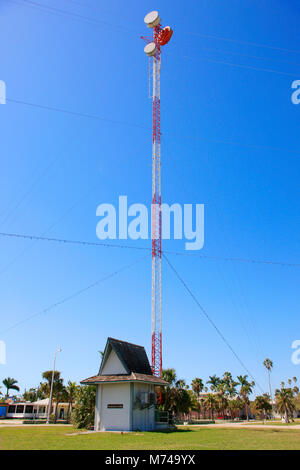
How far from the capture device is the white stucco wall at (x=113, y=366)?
29.1m

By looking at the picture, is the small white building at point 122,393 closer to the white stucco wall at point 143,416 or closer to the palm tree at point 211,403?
the white stucco wall at point 143,416

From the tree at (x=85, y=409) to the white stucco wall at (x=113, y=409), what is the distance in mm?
3677

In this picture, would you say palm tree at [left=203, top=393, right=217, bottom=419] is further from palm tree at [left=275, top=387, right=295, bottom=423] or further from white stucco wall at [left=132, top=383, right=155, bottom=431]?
white stucco wall at [left=132, top=383, right=155, bottom=431]

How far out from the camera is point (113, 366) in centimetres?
2958

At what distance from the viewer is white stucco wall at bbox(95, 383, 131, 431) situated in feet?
87.8

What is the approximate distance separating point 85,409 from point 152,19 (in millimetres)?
42359

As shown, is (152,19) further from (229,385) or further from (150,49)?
(229,385)

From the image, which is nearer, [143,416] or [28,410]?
[143,416]

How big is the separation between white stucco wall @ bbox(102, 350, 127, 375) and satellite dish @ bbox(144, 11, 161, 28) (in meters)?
36.2

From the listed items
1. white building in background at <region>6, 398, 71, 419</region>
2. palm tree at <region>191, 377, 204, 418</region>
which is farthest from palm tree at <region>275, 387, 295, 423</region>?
white building in background at <region>6, 398, 71, 419</region>

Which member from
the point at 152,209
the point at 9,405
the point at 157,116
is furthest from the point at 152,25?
the point at 9,405

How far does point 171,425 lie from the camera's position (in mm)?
34062

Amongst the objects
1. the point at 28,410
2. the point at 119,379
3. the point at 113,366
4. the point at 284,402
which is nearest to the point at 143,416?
the point at 119,379
